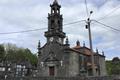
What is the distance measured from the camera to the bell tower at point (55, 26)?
4309cm

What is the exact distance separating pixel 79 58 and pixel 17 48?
40556 millimetres

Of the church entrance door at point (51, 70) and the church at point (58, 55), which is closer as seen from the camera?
the church at point (58, 55)

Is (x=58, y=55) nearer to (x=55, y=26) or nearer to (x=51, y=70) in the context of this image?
(x=51, y=70)

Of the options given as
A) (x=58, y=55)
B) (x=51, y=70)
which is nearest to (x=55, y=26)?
(x=58, y=55)

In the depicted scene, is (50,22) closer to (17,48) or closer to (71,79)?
(71,79)

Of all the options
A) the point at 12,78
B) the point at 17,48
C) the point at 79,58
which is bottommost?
the point at 12,78

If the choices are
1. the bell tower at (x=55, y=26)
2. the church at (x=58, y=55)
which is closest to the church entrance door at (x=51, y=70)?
the church at (x=58, y=55)

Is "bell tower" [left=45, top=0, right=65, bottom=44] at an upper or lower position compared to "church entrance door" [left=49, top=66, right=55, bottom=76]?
upper

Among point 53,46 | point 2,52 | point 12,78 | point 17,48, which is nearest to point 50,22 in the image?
point 53,46

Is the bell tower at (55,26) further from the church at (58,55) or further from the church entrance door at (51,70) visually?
the church entrance door at (51,70)

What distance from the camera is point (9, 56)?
71312mm

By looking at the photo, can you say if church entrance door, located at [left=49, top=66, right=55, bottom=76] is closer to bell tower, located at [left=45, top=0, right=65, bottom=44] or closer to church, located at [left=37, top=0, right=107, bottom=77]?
church, located at [left=37, top=0, right=107, bottom=77]

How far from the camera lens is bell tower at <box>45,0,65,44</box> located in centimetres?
4309

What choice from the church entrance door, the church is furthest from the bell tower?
the church entrance door
